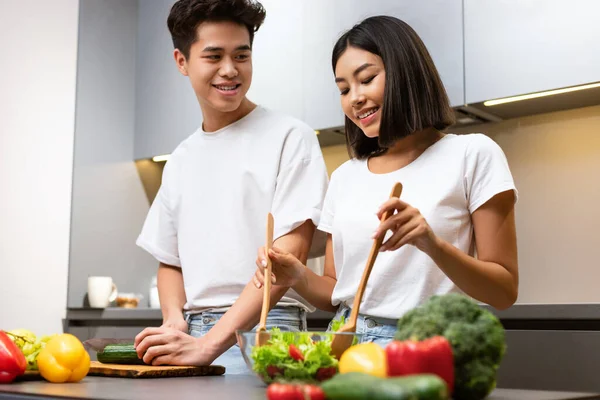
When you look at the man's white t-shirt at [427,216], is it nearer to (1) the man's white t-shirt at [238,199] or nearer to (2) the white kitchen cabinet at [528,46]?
(1) the man's white t-shirt at [238,199]

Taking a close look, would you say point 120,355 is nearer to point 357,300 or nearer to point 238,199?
point 238,199

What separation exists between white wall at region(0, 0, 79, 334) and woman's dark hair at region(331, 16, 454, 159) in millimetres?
2057

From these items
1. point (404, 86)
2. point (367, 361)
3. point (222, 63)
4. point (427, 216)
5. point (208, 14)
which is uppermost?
point (208, 14)

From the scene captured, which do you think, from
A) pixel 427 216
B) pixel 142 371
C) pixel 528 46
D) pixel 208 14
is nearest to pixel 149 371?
pixel 142 371

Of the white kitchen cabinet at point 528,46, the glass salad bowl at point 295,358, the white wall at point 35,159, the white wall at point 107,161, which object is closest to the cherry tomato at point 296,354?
the glass salad bowl at point 295,358

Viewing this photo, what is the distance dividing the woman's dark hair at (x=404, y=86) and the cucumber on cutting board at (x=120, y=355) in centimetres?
63

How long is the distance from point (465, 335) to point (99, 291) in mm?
2696

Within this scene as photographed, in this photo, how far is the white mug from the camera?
3.27m

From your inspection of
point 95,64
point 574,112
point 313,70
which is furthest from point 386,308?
point 95,64

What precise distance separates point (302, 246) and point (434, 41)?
1.20 metres

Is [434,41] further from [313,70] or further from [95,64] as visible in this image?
[95,64]

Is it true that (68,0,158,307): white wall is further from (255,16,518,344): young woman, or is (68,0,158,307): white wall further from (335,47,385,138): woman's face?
(335,47,385,138): woman's face

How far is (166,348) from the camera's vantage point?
1410mm

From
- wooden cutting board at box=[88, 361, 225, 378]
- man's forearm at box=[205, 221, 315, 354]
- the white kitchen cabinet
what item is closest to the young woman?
man's forearm at box=[205, 221, 315, 354]
